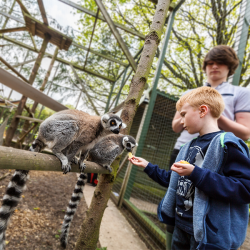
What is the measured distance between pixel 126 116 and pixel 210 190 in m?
1.27

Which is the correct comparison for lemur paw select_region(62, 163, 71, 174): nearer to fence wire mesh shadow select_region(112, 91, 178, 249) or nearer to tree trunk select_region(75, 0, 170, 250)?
tree trunk select_region(75, 0, 170, 250)

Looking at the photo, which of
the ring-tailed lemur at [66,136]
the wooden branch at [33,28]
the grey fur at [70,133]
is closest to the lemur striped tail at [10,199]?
the ring-tailed lemur at [66,136]

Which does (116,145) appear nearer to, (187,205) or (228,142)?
(187,205)

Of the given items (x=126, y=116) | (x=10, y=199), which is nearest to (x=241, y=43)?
(x=126, y=116)

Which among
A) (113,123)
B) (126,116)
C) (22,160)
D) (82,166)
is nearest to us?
(22,160)

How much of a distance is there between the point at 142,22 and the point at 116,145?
723 cm

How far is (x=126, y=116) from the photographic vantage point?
6.58 feet

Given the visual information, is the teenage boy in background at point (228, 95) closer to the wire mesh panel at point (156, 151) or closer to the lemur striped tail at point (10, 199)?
the lemur striped tail at point (10, 199)

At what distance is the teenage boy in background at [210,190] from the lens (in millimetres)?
890

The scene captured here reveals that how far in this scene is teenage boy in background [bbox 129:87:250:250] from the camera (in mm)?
890

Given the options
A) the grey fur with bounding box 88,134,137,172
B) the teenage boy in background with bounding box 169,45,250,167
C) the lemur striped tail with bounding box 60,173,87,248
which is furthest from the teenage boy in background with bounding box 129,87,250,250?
the lemur striped tail with bounding box 60,173,87,248

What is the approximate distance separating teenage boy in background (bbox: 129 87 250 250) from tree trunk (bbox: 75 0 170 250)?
804mm

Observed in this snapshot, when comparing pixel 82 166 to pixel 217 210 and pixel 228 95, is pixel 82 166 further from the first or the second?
pixel 228 95

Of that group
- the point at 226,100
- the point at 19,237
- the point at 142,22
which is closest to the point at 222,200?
the point at 226,100
